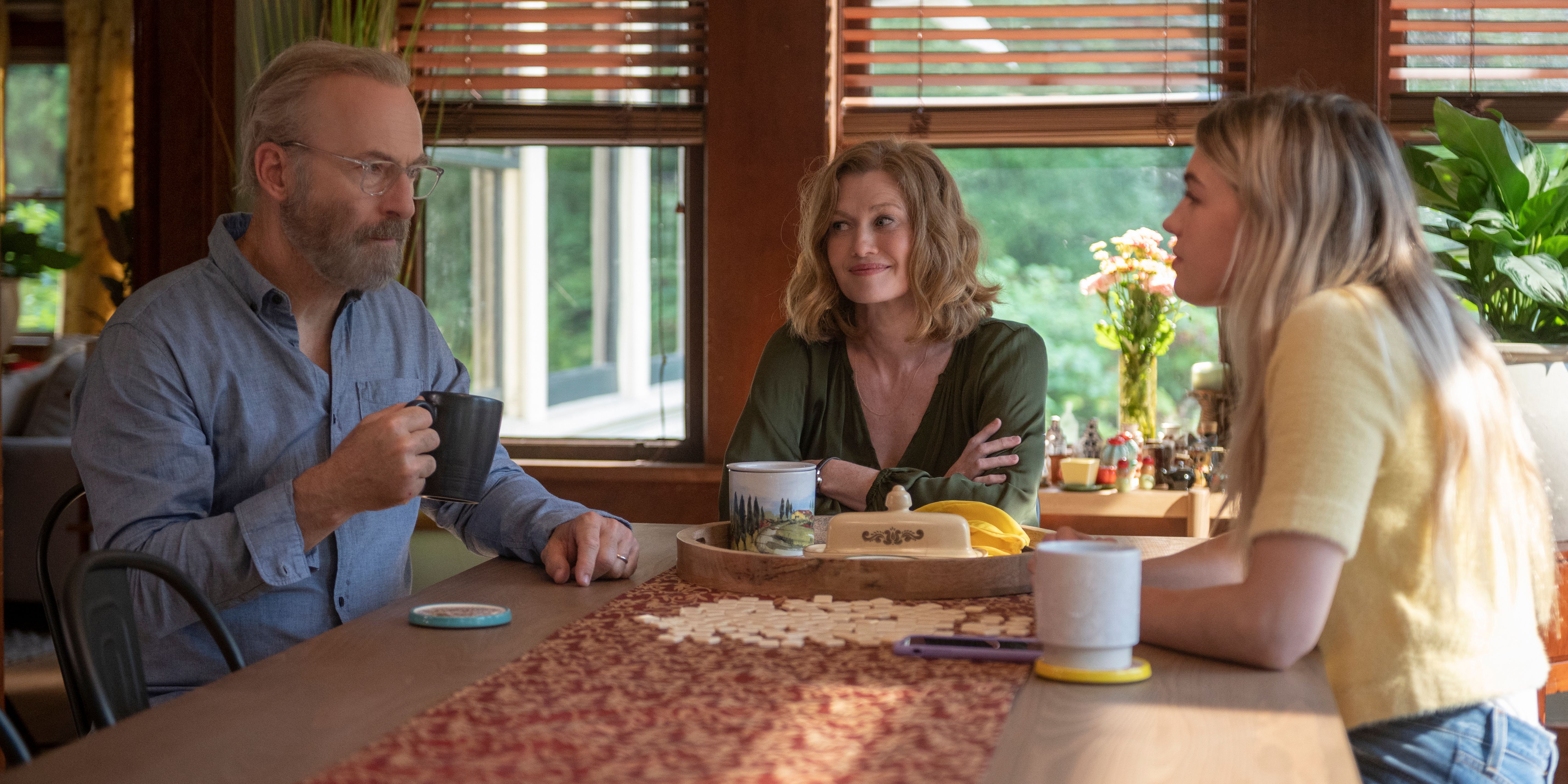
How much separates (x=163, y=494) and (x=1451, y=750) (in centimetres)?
138

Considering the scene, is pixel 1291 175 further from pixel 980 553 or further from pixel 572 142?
pixel 572 142

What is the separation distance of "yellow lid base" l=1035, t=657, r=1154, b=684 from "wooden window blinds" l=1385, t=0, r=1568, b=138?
250 centimetres

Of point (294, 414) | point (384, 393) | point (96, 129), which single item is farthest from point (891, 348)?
point (96, 129)

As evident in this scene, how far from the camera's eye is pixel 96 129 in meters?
5.93

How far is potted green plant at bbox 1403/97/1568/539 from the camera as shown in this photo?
2615 mm

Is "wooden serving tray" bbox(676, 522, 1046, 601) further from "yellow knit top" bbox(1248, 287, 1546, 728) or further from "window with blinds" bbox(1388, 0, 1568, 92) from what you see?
"window with blinds" bbox(1388, 0, 1568, 92)

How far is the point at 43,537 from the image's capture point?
4.92 ft

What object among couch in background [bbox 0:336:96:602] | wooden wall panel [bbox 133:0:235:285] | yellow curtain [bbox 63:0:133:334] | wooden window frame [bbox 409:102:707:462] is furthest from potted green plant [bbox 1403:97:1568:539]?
yellow curtain [bbox 63:0:133:334]

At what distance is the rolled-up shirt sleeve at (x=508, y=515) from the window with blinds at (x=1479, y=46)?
2414 millimetres

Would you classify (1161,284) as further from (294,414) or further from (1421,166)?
(294,414)

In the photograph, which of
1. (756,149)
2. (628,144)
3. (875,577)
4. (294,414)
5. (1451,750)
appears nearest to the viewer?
(1451,750)

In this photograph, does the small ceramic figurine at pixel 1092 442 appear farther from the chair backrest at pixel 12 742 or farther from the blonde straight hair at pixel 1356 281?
the chair backrest at pixel 12 742

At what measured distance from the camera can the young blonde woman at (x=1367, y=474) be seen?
3.60 ft

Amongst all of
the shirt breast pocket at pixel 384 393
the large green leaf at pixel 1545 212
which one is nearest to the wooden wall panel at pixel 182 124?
the shirt breast pocket at pixel 384 393
